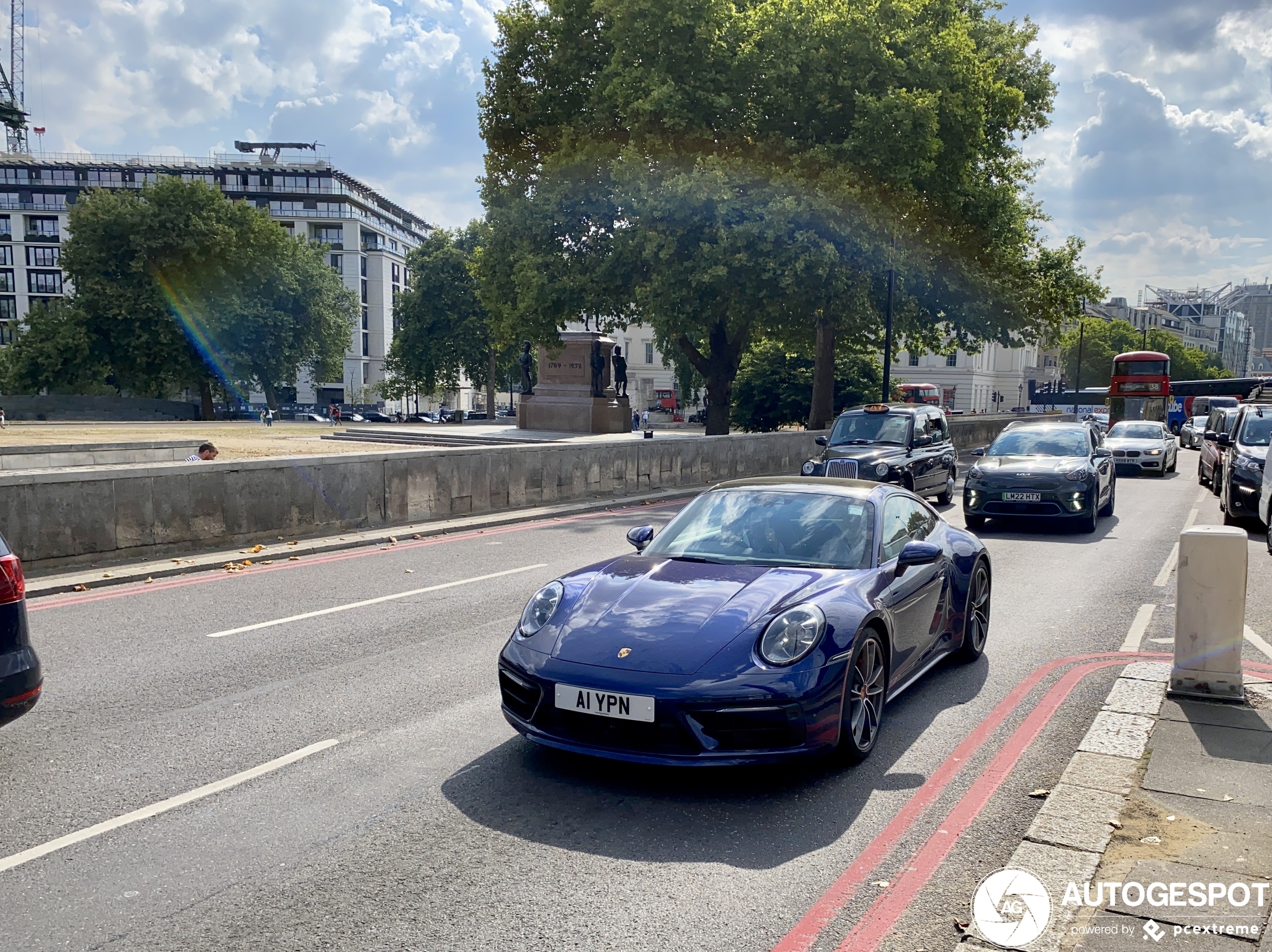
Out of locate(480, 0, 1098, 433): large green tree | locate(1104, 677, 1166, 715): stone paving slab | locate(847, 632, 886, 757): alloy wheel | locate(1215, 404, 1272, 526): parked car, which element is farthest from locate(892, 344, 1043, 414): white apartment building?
locate(847, 632, 886, 757): alloy wheel

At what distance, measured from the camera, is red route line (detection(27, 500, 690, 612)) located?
9359 millimetres

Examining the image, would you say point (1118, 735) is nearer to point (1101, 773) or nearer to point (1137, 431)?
point (1101, 773)

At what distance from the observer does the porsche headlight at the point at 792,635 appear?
184 inches

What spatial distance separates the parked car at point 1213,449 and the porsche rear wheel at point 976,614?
509 inches

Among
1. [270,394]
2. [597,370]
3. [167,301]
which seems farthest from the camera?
[270,394]

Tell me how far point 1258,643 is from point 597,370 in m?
32.2

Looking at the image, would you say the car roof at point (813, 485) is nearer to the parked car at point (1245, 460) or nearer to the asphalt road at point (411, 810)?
the asphalt road at point (411, 810)

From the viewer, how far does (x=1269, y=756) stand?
491 cm

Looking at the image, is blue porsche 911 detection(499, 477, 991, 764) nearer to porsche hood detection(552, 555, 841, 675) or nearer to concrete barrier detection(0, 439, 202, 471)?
porsche hood detection(552, 555, 841, 675)

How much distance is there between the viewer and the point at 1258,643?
25.4 ft

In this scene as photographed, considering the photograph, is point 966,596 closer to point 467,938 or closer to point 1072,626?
point 1072,626

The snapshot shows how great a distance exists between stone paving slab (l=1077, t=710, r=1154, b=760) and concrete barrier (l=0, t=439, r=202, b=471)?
23.4 metres

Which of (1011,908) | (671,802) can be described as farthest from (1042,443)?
(1011,908)

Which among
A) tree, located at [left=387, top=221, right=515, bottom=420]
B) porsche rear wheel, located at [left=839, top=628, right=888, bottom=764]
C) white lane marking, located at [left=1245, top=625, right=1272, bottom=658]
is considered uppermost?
tree, located at [left=387, top=221, right=515, bottom=420]
